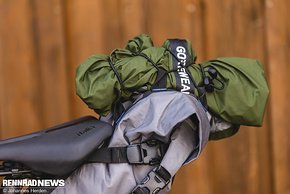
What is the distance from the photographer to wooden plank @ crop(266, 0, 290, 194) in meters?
3.32

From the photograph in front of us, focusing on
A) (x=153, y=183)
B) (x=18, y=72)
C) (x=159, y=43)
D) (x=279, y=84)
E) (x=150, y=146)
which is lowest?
(x=153, y=183)

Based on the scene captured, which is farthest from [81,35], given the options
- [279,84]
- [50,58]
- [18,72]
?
[279,84]

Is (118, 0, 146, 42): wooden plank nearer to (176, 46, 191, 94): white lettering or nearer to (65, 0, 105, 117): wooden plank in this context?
(65, 0, 105, 117): wooden plank

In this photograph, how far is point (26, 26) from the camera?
122 inches

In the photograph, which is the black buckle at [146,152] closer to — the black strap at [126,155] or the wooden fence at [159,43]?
the black strap at [126,155]

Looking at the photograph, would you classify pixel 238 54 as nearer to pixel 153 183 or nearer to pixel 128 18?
pixel 128 18

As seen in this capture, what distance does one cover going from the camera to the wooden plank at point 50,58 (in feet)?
10.2

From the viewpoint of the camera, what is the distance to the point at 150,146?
2.05 meters

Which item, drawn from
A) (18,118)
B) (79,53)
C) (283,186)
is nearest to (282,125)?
(283,186)

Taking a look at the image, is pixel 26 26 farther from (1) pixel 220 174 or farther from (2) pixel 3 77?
(1) pixel 220 174

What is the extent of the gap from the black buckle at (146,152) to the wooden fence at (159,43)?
112 centimetres

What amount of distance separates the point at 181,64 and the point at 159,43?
3.48 feet

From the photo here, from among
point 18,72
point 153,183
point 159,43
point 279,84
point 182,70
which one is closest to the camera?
point 153,183

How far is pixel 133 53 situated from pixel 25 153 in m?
0.51
